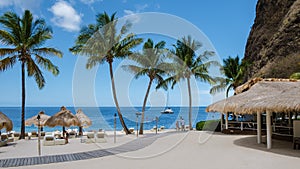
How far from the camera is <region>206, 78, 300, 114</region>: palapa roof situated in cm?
860

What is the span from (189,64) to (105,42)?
6877mm

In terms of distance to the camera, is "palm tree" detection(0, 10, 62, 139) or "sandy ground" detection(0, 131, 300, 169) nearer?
"sandy ground" detection(0, 131, 300, 169)

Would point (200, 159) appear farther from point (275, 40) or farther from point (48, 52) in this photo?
point (275, 40)

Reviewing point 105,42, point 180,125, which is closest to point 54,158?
point 105,42

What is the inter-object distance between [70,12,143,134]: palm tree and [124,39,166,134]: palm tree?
90 cm

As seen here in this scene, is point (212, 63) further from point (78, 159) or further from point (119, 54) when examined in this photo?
point (78, 159)

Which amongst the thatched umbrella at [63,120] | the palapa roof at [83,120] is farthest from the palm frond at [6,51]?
the palapa roof at [83,120]

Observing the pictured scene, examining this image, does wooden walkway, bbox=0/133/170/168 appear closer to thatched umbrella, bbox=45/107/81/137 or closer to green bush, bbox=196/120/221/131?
thatched umbrella, bbox=45/107/81/137

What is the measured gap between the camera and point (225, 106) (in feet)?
35.7

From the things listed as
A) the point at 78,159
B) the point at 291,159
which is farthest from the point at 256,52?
the point at 78,159

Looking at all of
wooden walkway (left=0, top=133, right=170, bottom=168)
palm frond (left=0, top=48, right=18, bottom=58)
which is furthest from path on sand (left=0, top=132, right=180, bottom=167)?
palm frond (left=0, top=48, right=18, bottom=58)

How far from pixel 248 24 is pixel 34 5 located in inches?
1220

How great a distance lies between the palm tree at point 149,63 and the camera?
17.7 meters

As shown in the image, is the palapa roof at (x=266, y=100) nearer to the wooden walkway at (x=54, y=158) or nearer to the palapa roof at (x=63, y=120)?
the wooden walkway at (x=54, y=158)
